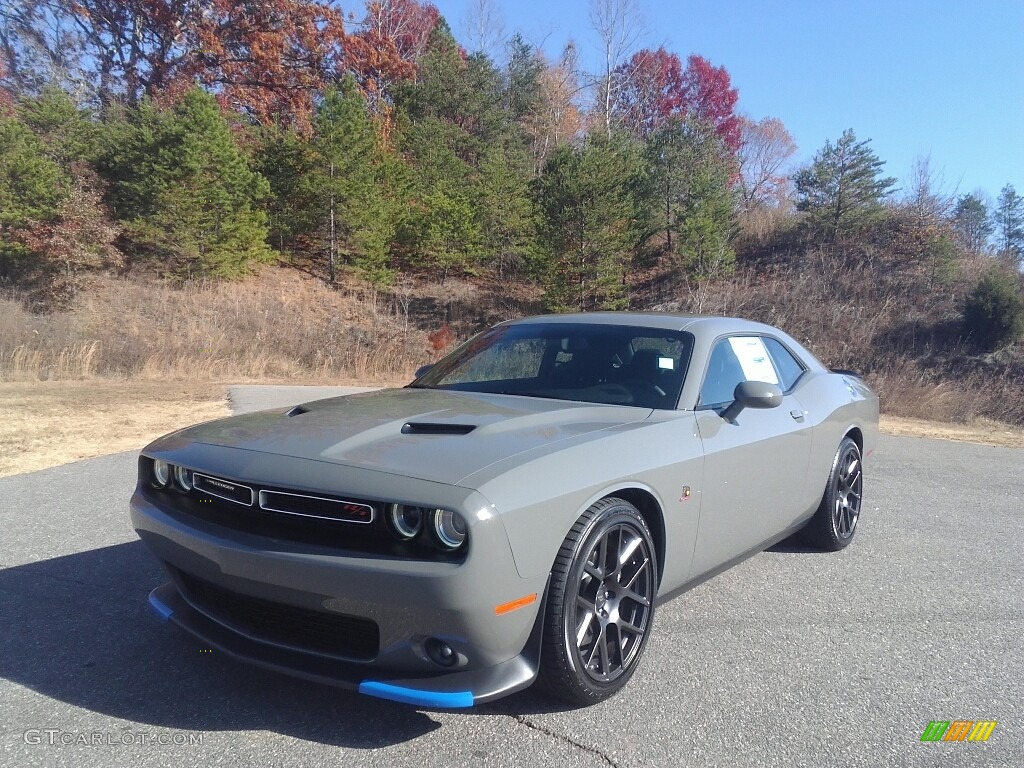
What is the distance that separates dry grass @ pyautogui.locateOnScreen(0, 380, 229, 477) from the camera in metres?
7.82

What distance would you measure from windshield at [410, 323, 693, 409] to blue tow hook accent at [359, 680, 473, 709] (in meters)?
1.65

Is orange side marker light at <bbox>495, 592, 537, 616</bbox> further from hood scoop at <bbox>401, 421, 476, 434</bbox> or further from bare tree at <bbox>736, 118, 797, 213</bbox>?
bare tree at <bbox>736, 118, 797, 213</bbox>

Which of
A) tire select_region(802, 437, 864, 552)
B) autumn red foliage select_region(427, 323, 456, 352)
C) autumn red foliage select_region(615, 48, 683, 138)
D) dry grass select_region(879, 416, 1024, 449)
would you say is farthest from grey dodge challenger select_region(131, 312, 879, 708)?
autumn red foliage select_region(615, 48, 683, 138)

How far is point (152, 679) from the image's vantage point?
292 centimetres

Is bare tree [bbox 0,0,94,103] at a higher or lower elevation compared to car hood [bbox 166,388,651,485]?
higher

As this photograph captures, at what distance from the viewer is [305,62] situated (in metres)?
40.7

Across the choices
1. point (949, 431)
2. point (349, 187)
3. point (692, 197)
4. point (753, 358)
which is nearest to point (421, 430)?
point (753, 358)

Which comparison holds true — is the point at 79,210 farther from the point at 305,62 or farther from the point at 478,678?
the point at 478,678

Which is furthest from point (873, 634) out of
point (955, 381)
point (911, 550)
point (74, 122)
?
point (74, 122)

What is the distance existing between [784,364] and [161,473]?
3.48 meters

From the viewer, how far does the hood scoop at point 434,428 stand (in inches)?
118

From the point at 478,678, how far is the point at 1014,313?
2969 centimetres

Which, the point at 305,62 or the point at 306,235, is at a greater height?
the point at 305,62

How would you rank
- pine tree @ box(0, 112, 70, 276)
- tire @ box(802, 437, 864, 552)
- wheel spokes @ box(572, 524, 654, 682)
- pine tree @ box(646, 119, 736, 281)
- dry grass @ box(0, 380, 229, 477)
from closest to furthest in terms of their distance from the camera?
wheel spokes @ box(572, 524, 654, 682), tire @ box(802, 437, 864, 552), dry grass @ box(0, 380, 229, 477), pine tree @ box(0, 112, 70, 276), pine tree @ box(646, 119, 736, 281)
